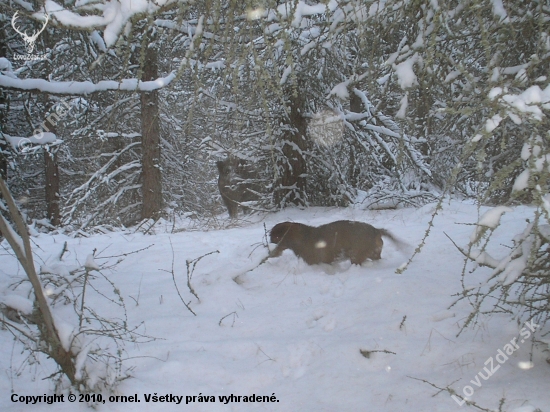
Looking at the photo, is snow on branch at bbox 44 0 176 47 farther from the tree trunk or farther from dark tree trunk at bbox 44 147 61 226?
dark tree trunk at bbox 44 147 61 226

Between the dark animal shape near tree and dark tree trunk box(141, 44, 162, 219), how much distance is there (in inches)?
86.5

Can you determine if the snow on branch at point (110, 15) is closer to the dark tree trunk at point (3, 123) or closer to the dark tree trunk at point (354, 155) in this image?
the dark tree trunk at point (3, 123)

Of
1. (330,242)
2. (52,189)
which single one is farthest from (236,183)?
(330,242)

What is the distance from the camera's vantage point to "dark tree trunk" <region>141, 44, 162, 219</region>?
934cm

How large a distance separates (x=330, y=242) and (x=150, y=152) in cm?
631

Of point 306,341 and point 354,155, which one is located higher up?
point 354,155

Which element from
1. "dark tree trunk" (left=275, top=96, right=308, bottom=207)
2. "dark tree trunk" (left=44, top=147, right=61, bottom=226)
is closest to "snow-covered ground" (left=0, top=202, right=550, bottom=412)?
"dark tree trunk" (left=275, top=96, right=308, bottom=207)

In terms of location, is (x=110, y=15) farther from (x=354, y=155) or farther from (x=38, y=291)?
(x=354, y=155)

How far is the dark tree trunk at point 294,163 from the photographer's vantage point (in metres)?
9.55

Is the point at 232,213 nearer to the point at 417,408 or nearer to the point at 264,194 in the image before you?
the point at 264,194

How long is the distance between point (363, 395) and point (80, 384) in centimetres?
172

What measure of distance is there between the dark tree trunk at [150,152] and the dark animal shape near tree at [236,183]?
2197 millimetres

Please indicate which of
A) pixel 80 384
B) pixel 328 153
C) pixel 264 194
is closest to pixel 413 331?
pixel 80 384

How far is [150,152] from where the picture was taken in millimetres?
9664
